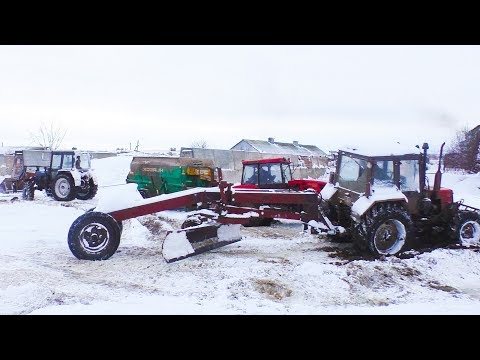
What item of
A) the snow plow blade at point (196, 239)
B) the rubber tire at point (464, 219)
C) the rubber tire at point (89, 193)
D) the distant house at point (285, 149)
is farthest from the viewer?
the rubber tire at point (89, 193)

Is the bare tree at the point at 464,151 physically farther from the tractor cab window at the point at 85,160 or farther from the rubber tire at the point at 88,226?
the tractor cab window at the point at 85,160

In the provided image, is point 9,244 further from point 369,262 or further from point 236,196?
point 369,262

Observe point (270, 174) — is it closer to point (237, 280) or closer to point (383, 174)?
point (383, 174)

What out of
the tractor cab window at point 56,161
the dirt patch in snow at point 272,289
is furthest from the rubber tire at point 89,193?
the dirt patch in snow at point 272,289

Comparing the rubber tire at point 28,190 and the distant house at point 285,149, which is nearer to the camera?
the distant house at point 285,149

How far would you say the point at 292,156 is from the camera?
9406mm

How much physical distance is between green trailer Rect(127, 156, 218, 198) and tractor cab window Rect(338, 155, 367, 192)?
4.53 m

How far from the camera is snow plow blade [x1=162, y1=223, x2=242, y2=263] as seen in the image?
16.0 feet

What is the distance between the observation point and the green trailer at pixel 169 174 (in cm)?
988

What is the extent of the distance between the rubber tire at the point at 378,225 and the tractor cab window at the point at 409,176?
0.45 meters

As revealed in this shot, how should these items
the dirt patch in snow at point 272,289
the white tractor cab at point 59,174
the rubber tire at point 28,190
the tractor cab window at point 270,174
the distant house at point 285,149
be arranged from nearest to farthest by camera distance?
1. the dirt patch in snow at point 272,289
2. the tractor cab window at point 270,174
3. the distant house at point 285,149
4. the rubber tire at point 28,190
5. the white tractor cab at point 59,174
